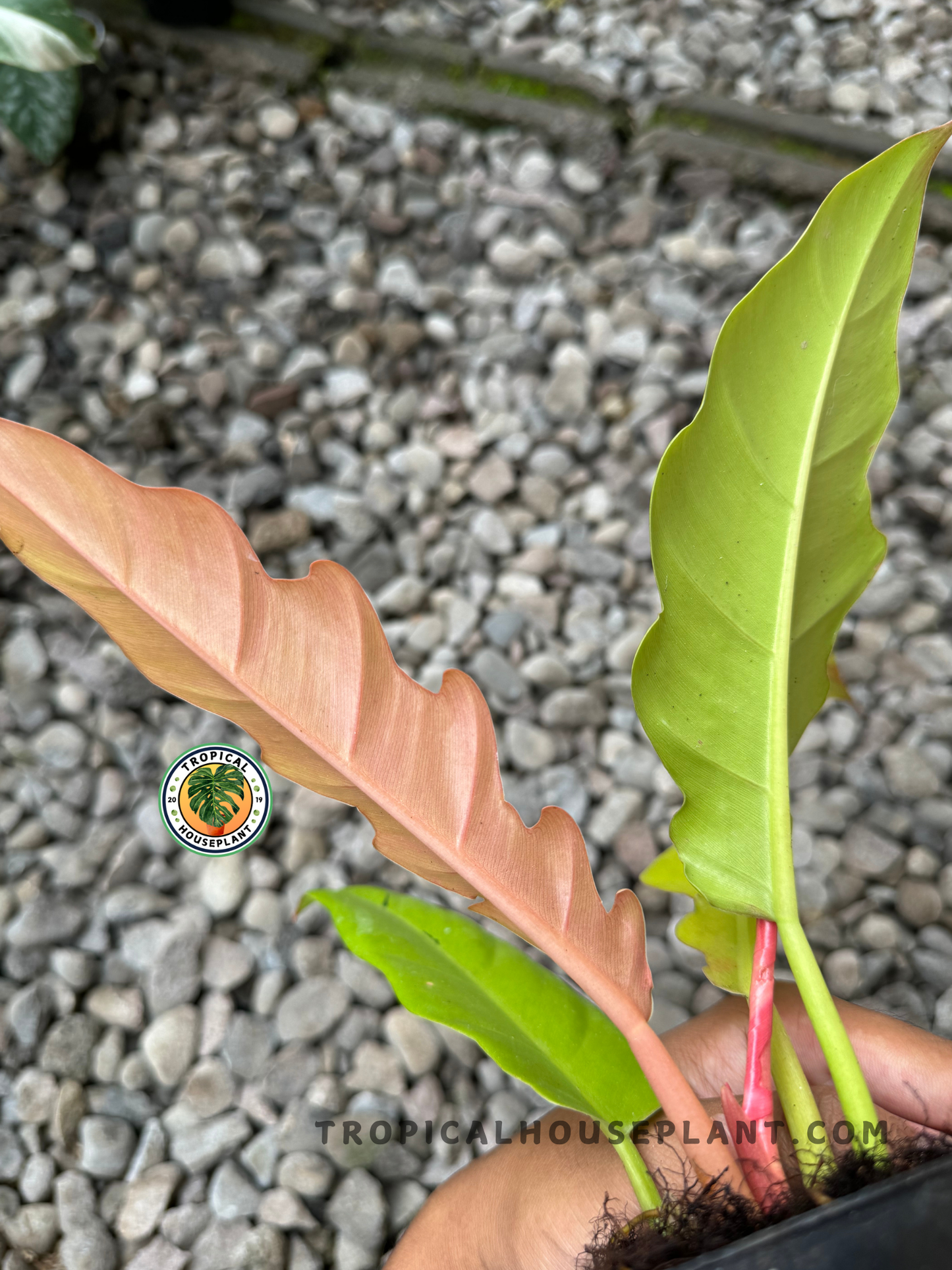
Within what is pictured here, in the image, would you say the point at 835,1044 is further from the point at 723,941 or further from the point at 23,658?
the point at 23,658

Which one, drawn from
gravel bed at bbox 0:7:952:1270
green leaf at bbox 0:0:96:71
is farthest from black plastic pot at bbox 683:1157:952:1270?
green leaf at bbox 0:0:96:71

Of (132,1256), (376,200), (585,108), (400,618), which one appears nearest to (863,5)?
(585,108)

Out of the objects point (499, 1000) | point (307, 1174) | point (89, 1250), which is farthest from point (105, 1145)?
point (499, 1000)

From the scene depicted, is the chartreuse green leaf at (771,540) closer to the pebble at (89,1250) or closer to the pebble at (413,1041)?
the pebble at (413,1041)

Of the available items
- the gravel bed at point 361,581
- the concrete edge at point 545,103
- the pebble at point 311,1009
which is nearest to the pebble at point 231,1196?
the gravel bed at point 361,581

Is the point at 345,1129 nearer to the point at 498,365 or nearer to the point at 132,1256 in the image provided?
the point at 132,1256

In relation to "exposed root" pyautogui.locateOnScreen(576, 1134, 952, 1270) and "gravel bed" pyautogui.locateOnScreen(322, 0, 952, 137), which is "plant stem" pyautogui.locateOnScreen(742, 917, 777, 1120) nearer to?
"exposed root" pyautogui.locateOnScreen(576, 1134, 952, 1270)
